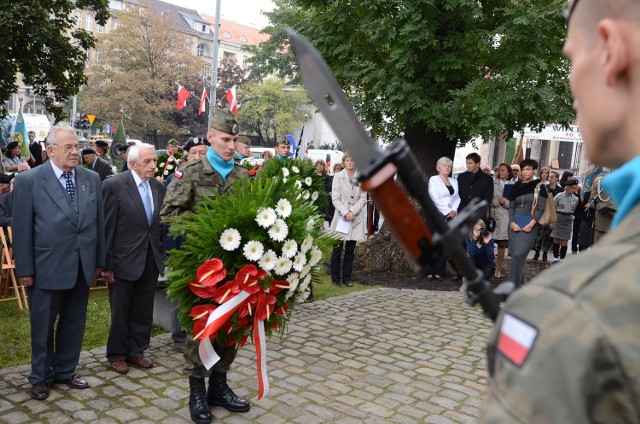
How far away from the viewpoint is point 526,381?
0.83 meters

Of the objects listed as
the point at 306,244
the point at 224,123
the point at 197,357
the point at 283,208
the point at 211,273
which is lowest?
the point at 197,357

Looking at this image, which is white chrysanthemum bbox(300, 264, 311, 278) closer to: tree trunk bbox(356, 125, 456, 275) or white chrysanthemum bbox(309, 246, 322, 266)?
white chrysanthemum bbox(309, 246, 322, 266)

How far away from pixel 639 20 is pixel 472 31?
9.18m

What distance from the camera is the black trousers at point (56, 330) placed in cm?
505

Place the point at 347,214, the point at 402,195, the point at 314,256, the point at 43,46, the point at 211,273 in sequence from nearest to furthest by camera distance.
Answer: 1. the point at 402,195
2. the point at 211,273
3. the point at 314,256
4. the point at 347,214
5. the point at 43,46

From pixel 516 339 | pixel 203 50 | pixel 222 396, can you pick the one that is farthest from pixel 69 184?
pixel 203 50

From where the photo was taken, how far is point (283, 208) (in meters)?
4.43

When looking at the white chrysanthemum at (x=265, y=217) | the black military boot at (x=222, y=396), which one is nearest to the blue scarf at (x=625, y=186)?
the white chrysanthemum at (x=265, y=217)

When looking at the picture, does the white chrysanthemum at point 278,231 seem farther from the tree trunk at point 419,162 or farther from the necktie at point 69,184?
the tree trunk at point 419,162

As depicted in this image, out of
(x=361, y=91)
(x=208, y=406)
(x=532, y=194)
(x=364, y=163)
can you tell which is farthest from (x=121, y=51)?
(x=364, y=163)

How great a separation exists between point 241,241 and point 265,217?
0.80ft

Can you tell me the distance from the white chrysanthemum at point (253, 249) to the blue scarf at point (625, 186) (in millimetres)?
3446

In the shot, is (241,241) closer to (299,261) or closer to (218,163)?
(299,261)

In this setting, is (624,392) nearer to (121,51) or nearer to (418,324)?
(418,324)
